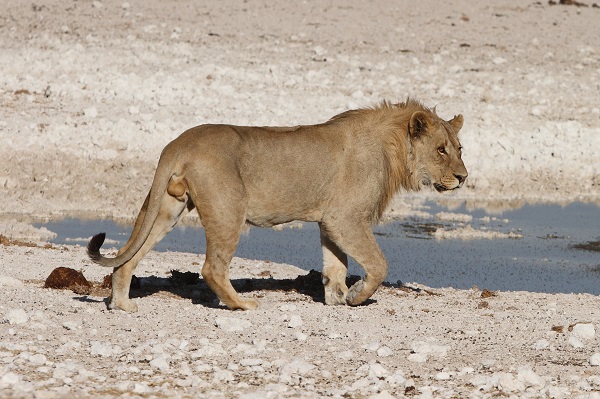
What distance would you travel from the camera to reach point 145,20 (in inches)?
966

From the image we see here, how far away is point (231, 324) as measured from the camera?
26.2ft

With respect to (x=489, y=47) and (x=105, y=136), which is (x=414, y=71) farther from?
(x=105, y=136)

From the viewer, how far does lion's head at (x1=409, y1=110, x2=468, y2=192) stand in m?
9.85

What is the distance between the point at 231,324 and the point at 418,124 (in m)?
2.63

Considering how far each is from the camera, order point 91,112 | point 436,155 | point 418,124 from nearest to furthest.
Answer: point 418,124
point 436,155
point 91,112

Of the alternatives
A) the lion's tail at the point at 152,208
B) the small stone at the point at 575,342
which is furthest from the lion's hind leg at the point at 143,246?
the small stone at the point at 575,342

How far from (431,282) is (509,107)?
8701 mm

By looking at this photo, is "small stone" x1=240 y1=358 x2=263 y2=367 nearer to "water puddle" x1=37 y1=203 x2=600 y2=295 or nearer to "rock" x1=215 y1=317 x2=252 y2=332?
"rock" x1=215 y1=317 x2=252 y2=332

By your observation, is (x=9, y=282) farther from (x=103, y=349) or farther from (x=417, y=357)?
(x=417, y=357)

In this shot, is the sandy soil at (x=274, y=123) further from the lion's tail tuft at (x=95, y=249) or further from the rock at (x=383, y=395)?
the lion's tail tuft at (x=95, y=249)

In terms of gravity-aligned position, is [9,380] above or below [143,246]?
below

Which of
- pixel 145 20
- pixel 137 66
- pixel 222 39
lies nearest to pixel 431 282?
pixel 137 66

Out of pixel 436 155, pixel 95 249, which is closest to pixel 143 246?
pixel 95 249

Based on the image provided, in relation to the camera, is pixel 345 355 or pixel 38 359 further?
pixel 345 355
